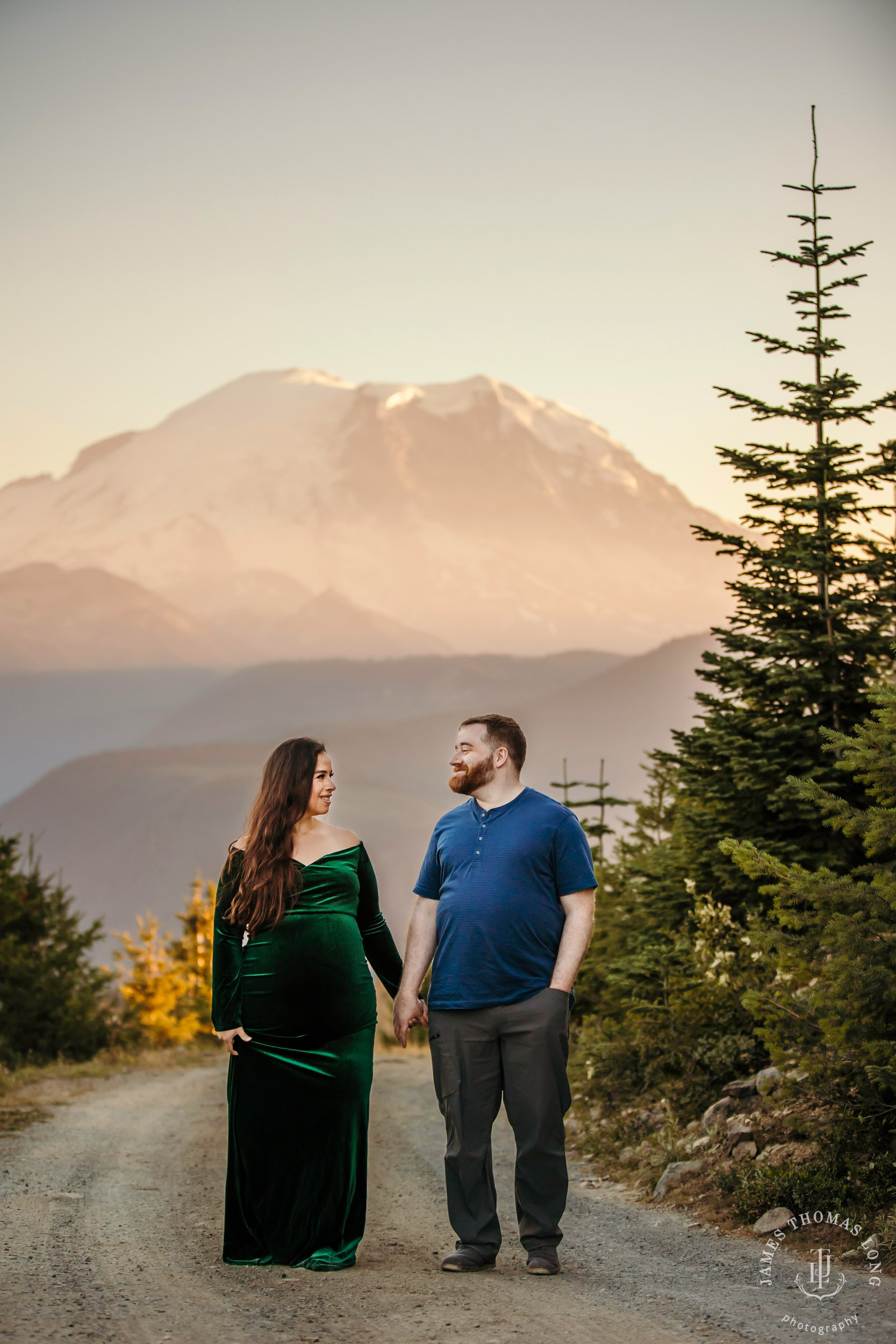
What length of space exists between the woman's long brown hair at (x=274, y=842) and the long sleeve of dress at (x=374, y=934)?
1.35 feet

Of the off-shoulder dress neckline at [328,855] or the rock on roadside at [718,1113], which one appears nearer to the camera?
the off-shoulder dress neckline at [328,855]

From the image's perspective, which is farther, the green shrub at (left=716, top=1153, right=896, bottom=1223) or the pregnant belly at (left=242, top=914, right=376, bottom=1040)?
the green shrub at (left=716, top=1153, right=896, bottom=1223)

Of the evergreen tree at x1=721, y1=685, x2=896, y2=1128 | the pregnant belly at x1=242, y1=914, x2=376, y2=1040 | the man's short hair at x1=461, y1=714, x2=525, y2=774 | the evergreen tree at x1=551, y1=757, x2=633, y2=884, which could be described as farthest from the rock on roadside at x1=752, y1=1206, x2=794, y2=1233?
the evergreen tree at x1=551, y1=757, x2=633, y2=884

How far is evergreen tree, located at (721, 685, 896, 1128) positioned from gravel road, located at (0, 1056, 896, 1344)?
0.98 meters

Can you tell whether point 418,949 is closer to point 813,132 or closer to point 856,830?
point 856,830

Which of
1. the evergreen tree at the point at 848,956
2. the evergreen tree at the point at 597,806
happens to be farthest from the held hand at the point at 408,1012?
the evergreen tree at the point at 597,806

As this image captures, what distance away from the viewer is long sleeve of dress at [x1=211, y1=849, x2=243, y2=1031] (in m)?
5.24

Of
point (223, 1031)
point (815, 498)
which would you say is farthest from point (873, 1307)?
point (815, 498)

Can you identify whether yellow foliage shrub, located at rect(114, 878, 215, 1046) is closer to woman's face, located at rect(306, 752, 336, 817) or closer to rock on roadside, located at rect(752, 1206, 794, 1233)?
rock on roadside, located at rect(752, 1206, 794, 1233)

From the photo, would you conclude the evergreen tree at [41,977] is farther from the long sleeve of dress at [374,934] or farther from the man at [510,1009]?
→ the man at [510,1009]

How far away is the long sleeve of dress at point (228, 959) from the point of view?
5242 mm

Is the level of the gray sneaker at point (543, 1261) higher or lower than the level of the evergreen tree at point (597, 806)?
lower

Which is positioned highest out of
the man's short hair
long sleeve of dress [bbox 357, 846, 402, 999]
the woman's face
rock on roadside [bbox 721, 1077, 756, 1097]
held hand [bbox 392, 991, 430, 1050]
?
the man's short hair

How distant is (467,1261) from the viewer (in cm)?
503
